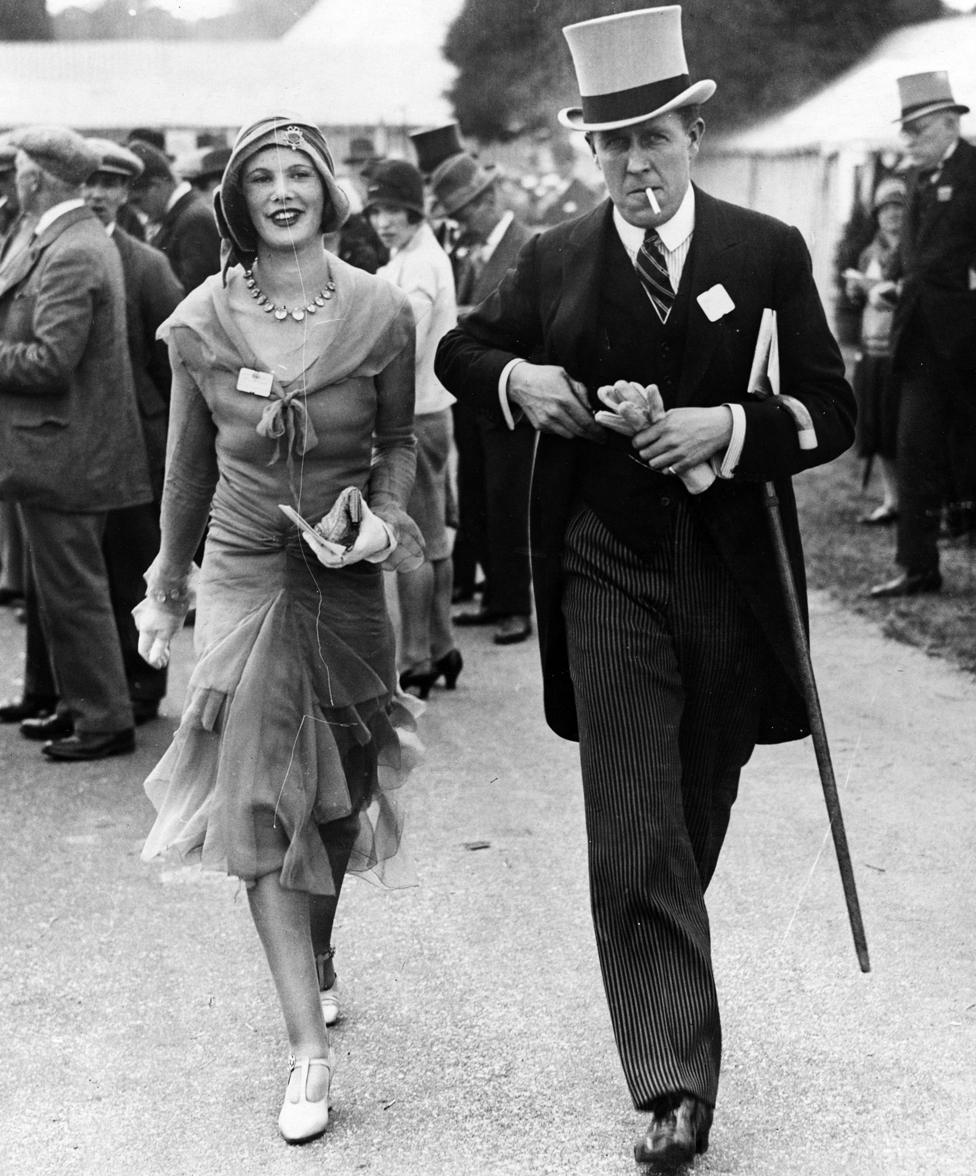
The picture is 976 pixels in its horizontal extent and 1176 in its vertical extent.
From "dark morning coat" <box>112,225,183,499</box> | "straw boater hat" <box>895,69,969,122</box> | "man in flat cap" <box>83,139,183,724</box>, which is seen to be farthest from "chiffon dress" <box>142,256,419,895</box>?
"straw boater hat" <box>895,69,969,122</box>

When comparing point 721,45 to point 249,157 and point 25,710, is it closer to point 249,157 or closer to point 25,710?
point 249,157

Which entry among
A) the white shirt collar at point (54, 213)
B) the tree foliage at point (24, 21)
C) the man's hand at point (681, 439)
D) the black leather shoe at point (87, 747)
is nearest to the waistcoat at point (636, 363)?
the man's hand at point (681, 439)

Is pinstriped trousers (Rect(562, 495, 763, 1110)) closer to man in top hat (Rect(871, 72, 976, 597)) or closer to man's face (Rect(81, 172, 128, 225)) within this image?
man's face (Rect(81, 172, 128, 225))

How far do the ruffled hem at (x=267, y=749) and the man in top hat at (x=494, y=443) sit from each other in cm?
418

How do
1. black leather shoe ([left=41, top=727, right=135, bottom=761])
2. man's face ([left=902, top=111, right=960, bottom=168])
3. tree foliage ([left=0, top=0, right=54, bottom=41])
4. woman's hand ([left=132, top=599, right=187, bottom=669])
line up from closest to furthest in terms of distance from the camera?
woman's hand ([left=132, top=599, right=187, bottom=669])
tree foliage ([left=0, top=0, right=54, bottom=41])
black leather shoe ([left=41, top=727, right=135, bottom=761])
man's face ([left=902, top=111, right=960, bottom=168])

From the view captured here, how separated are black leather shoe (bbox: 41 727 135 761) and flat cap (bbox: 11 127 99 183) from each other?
1.92m

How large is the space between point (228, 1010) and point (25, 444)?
8.79 feet

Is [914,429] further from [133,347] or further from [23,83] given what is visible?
[23,83]

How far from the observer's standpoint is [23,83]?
6109mm

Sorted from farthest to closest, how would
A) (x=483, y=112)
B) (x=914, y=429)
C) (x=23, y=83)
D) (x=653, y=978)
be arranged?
1. (x=914, y=429)
2. (x=483, y=112)
3. (x=23, y=83)
4. (x=653, y=978)

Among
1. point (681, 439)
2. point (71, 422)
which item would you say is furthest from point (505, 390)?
point (71, 422)

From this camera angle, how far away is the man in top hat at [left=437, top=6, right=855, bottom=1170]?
3463mm

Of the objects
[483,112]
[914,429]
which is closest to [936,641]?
[914,429]

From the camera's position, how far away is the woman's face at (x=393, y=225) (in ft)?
24.3
